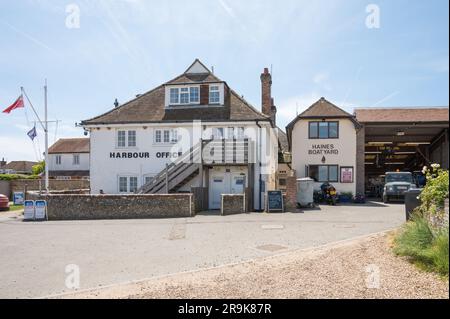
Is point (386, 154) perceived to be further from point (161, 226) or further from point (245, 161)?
point (161, 226)

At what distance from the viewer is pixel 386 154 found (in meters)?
34.5

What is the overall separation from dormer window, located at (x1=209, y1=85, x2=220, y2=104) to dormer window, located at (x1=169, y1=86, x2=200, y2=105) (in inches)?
33.2

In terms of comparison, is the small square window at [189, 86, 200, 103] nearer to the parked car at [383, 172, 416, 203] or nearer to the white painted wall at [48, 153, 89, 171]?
the parked car at [383, 172, 416, 203]

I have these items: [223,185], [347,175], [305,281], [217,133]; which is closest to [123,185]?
[223,185]

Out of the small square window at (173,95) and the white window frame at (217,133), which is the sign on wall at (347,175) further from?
the small square window at (173,95)

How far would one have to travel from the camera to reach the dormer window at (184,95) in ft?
75.1

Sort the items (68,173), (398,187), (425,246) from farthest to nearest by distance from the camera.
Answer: (68,173) < (398,187) < (425,246)

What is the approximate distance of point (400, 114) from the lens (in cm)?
2673

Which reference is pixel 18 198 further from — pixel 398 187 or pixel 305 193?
pixel 398 187

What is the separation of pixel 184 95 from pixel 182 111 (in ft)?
4.07

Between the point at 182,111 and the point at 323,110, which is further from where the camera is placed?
the point at 323,110

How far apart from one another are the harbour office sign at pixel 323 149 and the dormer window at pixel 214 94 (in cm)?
890

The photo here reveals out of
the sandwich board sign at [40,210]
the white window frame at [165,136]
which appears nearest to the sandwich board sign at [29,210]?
the sandwich board sign at [40,210]
